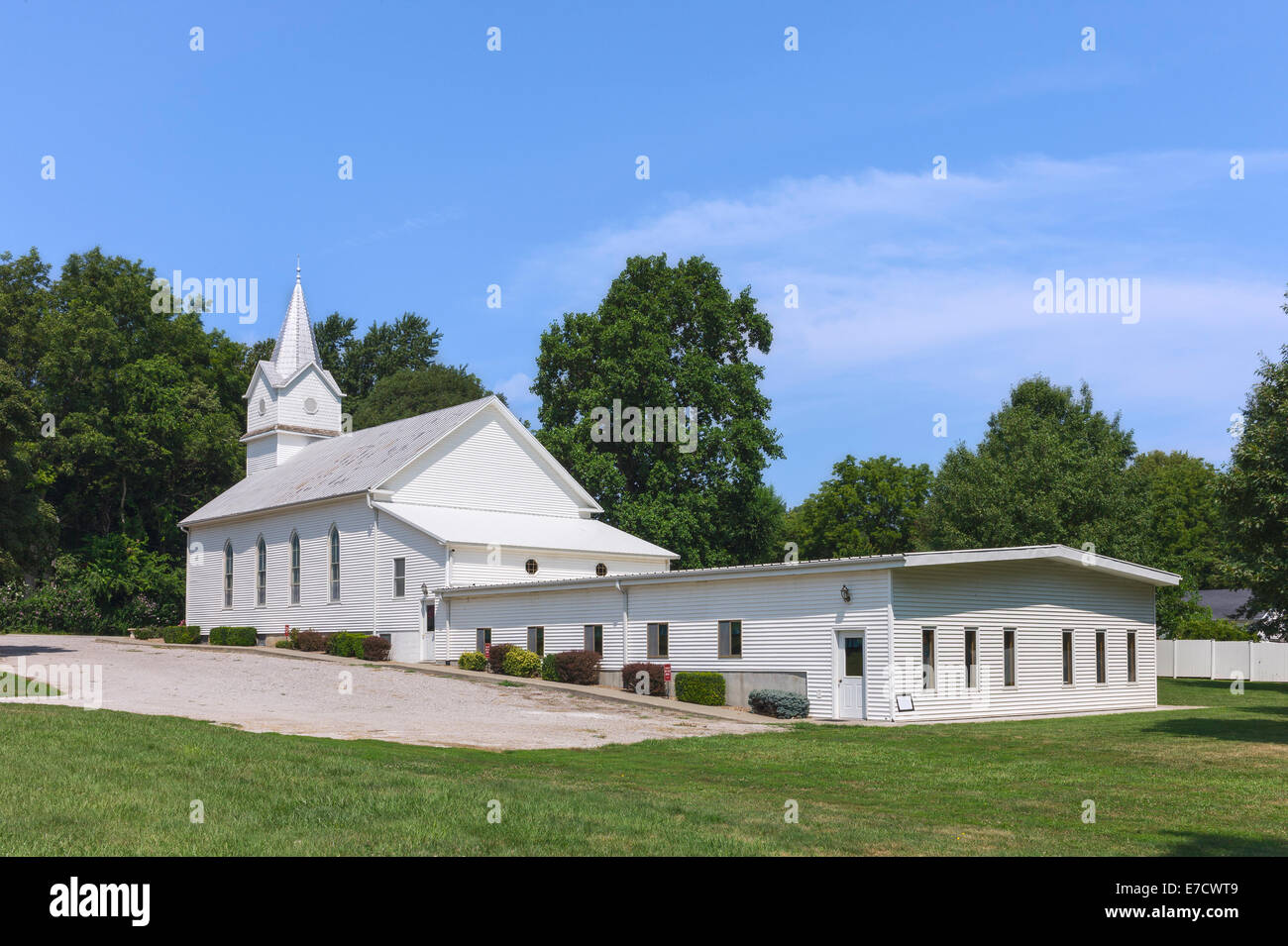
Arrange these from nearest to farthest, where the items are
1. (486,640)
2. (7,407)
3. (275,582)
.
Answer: (7,407)
(486,640)
(275,582)

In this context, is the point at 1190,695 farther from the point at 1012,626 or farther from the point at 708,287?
the point at 708,287

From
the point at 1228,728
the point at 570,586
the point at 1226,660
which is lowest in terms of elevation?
the point at 1226,660

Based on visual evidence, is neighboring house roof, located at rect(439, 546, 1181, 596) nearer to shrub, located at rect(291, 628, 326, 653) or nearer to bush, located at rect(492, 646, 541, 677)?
bush, located at rect(492, 646, 541, 677)

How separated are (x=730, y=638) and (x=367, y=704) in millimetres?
9362

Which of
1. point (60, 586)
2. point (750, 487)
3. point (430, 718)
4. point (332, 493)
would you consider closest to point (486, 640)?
point (332, 493)

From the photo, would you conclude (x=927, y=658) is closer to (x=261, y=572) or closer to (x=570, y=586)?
(x=570, y=586)

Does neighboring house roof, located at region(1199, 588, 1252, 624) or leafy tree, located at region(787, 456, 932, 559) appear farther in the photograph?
leafy tree, located at region(787, 456, 932, 559)

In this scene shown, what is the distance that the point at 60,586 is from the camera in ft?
196

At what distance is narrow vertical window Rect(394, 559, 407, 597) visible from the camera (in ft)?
139

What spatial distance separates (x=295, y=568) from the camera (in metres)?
48.6

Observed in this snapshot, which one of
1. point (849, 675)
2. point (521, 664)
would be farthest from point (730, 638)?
point (521, 664)

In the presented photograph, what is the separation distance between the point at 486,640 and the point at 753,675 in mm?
12169

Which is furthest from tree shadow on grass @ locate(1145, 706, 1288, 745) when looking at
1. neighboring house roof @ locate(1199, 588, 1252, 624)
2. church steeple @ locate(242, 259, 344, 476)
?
neighboring house roof @ locate(1199, 588, 1252, 624)

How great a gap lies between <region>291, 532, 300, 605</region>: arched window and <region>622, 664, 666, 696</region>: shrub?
20.3m
